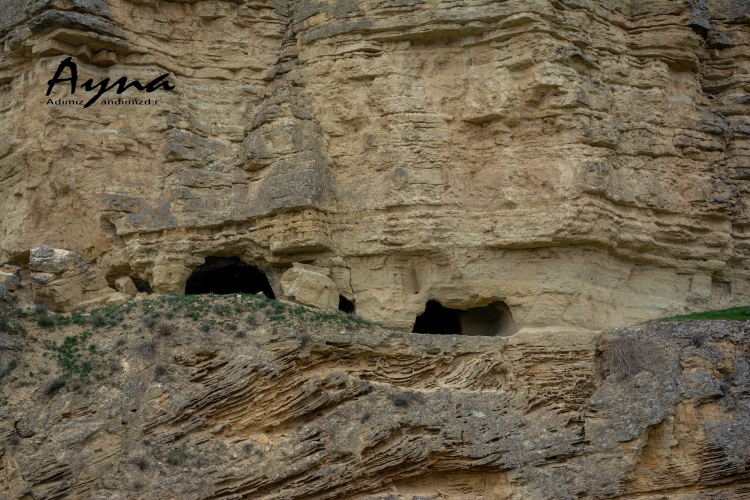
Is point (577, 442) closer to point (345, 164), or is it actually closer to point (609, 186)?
point (609, 186)

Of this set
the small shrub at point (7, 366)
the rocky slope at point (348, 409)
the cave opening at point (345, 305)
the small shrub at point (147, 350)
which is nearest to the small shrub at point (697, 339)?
the rocky slope at point (348, 409)

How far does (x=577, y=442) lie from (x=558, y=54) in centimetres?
805

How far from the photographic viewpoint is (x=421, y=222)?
71.1ft

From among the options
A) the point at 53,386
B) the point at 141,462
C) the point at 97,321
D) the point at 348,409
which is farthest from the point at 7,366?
the point at 348,409

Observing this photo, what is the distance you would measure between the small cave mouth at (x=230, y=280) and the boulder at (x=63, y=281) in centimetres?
287

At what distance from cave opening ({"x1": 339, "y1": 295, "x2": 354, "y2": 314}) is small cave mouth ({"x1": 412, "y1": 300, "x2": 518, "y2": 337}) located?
174 cm

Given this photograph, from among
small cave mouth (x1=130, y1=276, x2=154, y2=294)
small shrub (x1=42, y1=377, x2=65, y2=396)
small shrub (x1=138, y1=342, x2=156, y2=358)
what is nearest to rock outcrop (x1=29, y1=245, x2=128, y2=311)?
small cave mouth (x1=130, y1=276, x2=154, y2=294)

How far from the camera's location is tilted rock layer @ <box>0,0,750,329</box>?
860 inches

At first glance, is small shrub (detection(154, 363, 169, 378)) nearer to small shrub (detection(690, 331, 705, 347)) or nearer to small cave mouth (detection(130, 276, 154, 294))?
small cave mouth (detection(130, 276, 154, 294))

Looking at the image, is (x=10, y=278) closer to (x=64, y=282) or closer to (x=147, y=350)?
(x=64, y=282)

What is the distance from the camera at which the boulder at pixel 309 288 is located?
69.2 ft

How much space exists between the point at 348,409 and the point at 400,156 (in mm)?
5933

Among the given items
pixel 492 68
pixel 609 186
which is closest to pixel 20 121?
pixel 492 68

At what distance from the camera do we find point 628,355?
1980 cm
